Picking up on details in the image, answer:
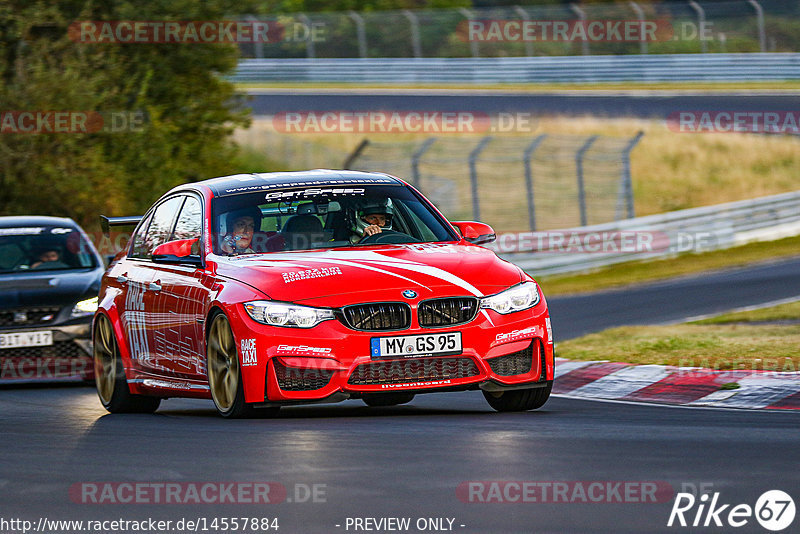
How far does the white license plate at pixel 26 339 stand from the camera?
13969mm

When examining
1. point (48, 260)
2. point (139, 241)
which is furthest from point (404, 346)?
point (48, 260)

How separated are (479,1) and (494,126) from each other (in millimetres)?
31318

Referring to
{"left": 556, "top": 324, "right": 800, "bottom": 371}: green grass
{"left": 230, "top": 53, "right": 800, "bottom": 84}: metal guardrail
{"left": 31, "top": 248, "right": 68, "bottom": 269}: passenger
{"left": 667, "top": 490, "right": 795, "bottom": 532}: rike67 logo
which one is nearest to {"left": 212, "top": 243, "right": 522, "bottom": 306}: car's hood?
{"left": 556, "top": 324, "right": 800, "bottom": 371}: green grass

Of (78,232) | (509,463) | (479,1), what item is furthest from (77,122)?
(479,1)

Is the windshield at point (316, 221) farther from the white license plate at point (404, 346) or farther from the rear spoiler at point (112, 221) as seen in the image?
the rear spoiler at point (112, 221)

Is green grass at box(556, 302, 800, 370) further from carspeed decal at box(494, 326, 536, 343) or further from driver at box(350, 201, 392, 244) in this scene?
driver at box(350, 201, 392, 244)

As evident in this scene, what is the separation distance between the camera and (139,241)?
1144 centimetres

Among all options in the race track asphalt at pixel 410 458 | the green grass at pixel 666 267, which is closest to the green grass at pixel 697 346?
the race track asphalt at pixel 410 458

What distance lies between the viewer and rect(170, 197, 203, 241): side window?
33.7ft

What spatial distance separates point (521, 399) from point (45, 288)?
611cm

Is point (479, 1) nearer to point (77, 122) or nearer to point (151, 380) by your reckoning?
point (77, 122)

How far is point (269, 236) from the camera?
9.91 metres

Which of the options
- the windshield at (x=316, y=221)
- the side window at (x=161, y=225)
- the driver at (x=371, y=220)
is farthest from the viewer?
the side window at (x=161, y=225)

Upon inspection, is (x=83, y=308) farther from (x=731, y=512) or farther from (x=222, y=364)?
(x=731, y=512)
